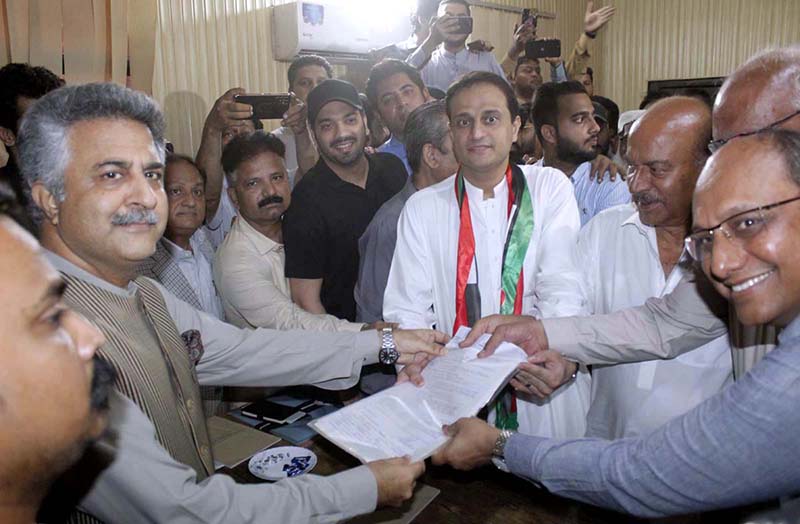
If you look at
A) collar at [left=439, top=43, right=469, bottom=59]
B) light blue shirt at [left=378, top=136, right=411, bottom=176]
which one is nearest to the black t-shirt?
light blue shirt at [left=378, top=136, right=411, bottom=176]

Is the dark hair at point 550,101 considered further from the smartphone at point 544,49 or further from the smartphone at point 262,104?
the smartphone at point 262,104

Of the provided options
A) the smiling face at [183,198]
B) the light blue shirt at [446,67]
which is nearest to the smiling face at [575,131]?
the light blue shirt at [446,67]

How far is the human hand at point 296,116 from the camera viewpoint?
12.2 feet

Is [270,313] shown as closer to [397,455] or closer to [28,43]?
[397,455]

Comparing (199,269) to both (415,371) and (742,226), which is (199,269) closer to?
(415,371)

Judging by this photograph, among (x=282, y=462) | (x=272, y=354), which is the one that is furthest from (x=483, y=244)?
(x=282, y=462)

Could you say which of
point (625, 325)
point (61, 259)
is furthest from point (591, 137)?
point (61, 259)

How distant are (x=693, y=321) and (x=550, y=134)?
2.09 metres

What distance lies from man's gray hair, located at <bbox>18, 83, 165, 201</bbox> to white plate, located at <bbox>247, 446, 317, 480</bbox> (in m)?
0.89

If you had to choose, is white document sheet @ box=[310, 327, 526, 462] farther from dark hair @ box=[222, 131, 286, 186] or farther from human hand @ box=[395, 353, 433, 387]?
dark hair @ box=[222, 131, 286, 186]

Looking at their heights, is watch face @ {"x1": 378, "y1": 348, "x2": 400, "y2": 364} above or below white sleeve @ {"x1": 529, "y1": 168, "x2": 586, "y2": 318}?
below

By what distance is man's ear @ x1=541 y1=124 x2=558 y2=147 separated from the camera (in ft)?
12.2

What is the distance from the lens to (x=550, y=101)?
3.75 metres

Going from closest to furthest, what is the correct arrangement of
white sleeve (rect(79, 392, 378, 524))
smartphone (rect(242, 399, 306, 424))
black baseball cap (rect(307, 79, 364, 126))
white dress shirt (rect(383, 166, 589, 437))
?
white sleeve (rect(79, 392, 378, 524)) < smartphone (rect(242, 399, 306, 424)) < white dress shirt (rect(383, 166, 589, 437)) < black baseball cap (rect(307, 79, 364, 126))
